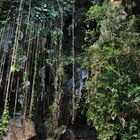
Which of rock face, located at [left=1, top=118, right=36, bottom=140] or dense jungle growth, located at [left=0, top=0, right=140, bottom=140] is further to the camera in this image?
rock face, located at [left=1, top=118, right=36, bottom=140]

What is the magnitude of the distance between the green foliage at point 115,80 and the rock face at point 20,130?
115 cm

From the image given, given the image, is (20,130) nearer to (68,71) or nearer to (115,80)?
(68,71)

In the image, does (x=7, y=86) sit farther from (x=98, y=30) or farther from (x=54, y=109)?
(x=98, y=30)

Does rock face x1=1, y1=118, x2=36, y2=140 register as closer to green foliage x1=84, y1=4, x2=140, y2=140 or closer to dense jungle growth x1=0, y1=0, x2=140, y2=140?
dense jungle growth x1=0, y1=0, x2=140, y2=140

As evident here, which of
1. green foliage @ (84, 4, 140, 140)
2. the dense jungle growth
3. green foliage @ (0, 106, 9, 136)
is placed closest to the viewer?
green foliage @ (84, 4, 140, 140)

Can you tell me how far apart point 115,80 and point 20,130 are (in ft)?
5.60

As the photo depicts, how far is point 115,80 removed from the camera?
4273 mm

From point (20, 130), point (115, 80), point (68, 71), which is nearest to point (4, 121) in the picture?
point (20, 130)

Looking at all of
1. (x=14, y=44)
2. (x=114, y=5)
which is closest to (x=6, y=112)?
(x=14, y=44)

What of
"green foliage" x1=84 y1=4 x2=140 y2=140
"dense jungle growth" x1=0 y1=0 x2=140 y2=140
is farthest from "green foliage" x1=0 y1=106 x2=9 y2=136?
"green foliage" x1=84 y1=4 x2=140 y2=140

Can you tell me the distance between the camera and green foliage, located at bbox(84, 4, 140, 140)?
4121 mm

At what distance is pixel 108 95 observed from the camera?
168 inches

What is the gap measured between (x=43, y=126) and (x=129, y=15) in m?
2.19

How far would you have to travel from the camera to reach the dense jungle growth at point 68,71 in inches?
166
